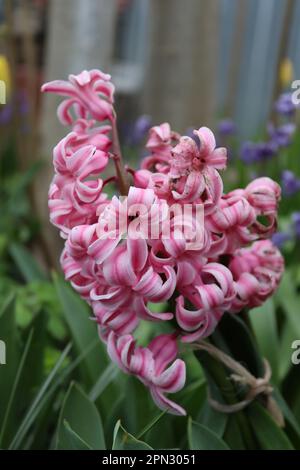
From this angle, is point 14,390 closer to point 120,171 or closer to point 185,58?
point 120,171

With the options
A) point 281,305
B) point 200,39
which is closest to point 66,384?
point 281,305

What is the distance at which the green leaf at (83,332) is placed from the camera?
159 centimetres

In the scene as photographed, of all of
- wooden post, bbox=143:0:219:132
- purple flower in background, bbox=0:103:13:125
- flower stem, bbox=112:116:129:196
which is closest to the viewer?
flower stem, bbox=112:116:129:196

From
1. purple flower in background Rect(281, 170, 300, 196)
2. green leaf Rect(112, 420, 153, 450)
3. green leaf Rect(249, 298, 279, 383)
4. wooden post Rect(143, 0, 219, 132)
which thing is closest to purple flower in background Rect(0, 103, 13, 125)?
wooden post Rect(143, 0, 219, 132)

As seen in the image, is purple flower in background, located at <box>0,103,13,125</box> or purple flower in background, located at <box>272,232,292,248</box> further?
purple flower in background, located at <box>0,103,13,125</box>

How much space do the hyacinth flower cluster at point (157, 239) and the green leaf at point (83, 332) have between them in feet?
1.50

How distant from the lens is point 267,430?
1.21 m

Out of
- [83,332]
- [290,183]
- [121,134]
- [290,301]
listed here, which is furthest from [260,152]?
[121,134]

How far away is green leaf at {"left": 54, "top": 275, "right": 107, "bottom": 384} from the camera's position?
5.21 feet

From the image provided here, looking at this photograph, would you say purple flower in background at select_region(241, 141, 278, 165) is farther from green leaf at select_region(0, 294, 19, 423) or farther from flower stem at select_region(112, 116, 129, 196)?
flower stem at select_region(112, 116, 129, 196)

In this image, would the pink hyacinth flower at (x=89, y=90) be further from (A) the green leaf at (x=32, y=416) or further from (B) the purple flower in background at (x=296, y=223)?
(B) the purple flower in background at (x=296, y=223)

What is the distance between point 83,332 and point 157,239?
683mm

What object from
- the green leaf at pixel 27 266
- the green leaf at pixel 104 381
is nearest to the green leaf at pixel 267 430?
the green leaf at pixel 104 381

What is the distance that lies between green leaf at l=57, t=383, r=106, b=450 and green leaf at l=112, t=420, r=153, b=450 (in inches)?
6.7
